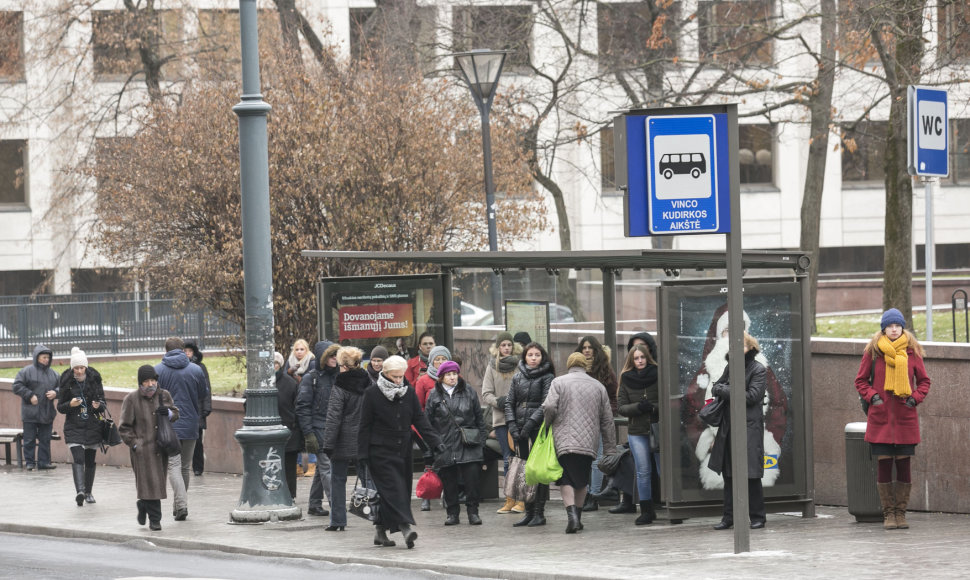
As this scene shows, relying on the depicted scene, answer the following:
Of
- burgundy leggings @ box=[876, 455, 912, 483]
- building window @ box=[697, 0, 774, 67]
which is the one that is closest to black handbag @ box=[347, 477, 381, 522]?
burgundy leggings @ box=[876, 455, 912, 483]

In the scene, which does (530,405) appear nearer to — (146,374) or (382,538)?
(382,538)

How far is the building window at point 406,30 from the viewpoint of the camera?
31.0 meters

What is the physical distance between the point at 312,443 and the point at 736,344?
515 cm

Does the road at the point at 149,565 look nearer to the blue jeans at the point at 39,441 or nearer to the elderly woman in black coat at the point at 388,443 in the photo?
the elderly woman in black coat at the point at 388,443

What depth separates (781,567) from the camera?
990cm

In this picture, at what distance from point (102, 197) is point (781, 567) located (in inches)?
730

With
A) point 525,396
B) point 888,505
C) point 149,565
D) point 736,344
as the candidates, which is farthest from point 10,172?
point 736,344

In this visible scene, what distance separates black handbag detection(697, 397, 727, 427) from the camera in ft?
39.2

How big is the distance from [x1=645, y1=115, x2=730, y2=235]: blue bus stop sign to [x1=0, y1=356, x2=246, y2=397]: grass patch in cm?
1450

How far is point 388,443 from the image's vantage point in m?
12.0

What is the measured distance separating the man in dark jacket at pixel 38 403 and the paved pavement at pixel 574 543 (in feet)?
15.0

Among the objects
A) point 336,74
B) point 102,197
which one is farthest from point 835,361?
point 102,197

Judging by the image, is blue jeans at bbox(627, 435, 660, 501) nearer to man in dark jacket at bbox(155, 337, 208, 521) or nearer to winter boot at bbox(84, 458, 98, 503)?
man in dark jacket at bbox(155, 337, 208, 521)

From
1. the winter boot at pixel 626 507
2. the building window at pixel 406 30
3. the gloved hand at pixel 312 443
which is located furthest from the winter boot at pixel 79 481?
the building window at pixel 406 30
